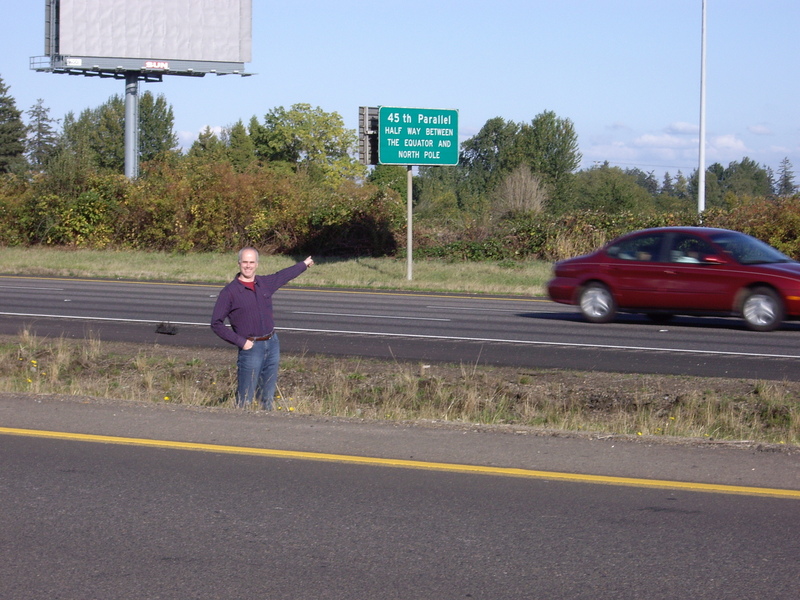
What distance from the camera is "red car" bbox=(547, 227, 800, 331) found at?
618 inches

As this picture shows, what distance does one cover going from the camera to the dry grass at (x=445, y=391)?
888 centimetres

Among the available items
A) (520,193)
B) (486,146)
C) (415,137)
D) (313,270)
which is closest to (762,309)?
(415,137)

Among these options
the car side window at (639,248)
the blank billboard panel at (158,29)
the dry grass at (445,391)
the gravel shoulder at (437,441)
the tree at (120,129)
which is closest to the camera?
the gravel shoulder at (437,441)

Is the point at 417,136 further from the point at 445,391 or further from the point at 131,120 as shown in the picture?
the point at 131,120

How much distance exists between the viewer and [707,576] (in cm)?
477

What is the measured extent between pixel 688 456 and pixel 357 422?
8.75 ft

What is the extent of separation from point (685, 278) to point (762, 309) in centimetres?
130

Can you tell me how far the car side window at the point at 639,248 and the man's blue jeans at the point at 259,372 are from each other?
9.68 meters

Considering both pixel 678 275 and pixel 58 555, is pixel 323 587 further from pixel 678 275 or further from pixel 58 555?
pixel 678 275

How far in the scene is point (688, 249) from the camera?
16359 millimetres

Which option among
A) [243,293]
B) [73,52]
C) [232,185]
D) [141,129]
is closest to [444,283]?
[232,185]

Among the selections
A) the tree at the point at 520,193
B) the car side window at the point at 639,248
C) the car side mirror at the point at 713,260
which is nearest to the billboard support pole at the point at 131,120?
the tree at the point at 520,193

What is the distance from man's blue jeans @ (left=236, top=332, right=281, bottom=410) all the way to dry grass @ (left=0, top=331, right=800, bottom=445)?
35 cm

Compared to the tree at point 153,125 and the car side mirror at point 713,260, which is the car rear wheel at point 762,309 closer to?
the car side mirror at point 713,260
